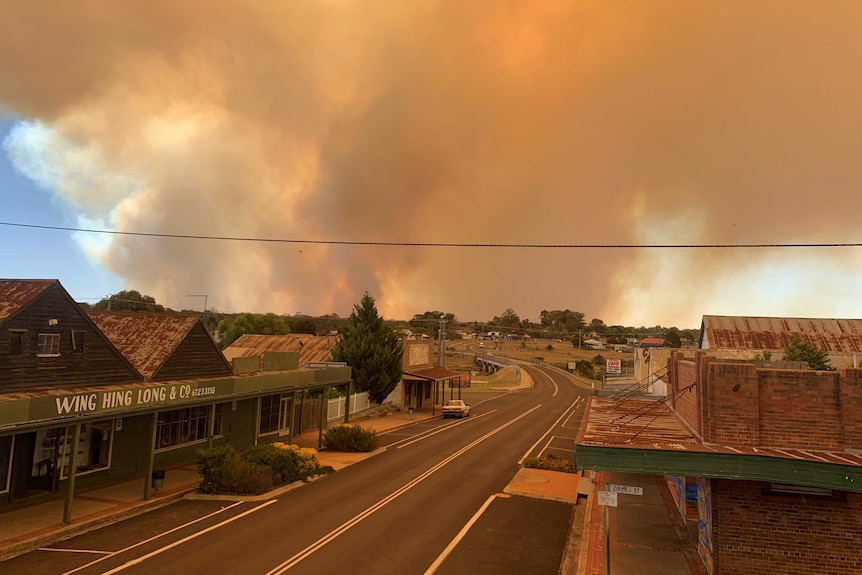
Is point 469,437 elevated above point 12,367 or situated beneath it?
situated beneath

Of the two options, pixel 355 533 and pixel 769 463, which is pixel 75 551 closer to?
pixel 355 533

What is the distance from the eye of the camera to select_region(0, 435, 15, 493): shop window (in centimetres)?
1600

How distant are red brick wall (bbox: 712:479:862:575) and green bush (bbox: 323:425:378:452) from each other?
63.6 feet

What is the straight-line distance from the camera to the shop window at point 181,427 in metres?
22.3

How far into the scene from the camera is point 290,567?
12250 mm

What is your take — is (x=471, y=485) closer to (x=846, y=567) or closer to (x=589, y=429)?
(x=589, y=429)

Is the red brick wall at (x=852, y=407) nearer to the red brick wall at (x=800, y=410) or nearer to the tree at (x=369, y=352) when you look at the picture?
the red brick wall at (x=800, y=410)

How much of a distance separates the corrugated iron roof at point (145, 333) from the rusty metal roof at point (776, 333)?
4964cm

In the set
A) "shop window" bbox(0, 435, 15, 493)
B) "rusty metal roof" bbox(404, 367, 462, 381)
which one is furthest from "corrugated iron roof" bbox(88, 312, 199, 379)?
"rusty metal roof" bbox(404, 367, 462, 381)

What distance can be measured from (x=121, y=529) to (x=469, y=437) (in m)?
22.3

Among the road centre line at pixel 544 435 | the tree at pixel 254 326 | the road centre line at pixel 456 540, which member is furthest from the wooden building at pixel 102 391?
the tree at pixel 254 326

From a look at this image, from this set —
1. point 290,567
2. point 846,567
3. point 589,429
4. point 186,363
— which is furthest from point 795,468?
point 186,363

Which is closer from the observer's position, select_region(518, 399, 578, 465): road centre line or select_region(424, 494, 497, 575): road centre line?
select_region(424, 494, 497, 575): road centre line

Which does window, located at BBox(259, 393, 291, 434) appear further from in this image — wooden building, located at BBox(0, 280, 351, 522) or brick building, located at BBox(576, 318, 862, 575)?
brick building, located at BBox(576, 318, 862, 575)
